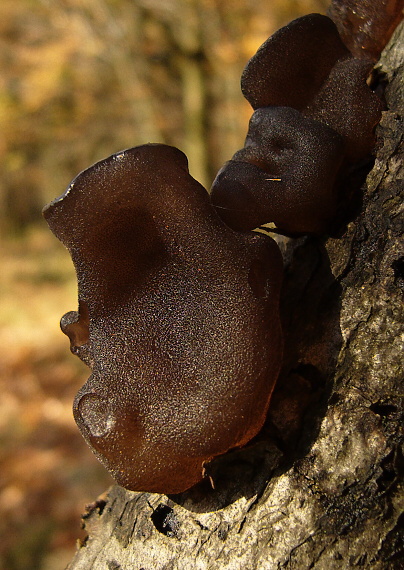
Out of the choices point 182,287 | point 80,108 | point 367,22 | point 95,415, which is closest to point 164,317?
point 182,287

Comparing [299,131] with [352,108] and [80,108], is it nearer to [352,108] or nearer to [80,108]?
[352,108]

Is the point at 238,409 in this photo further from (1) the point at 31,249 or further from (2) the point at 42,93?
(1) the point at 31,249

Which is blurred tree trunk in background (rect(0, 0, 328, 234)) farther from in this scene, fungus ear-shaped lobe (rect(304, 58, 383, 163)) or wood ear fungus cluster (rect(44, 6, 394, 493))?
wood ear fungus cluster (rect(44, 6, 394, 493))

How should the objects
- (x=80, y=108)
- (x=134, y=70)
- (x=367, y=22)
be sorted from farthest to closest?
(x=80, y=108) < (x=134, y=70) < (x=367, y=22)

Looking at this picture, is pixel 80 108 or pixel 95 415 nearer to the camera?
pixel 95 415

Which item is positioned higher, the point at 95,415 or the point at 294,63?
the point at 294,63

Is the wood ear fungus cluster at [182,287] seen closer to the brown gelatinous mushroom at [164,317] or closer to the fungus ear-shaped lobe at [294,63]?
the brown gelatinous mushroom at [164,317]

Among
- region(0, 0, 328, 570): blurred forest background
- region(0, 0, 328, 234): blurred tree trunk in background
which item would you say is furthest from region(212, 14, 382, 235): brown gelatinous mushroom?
region(0, 0, 328, 234): blurred tree trunk in background

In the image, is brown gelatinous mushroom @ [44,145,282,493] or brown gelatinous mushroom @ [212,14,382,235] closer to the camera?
brown gelatinous mushroom @ [44,145,282,493]
